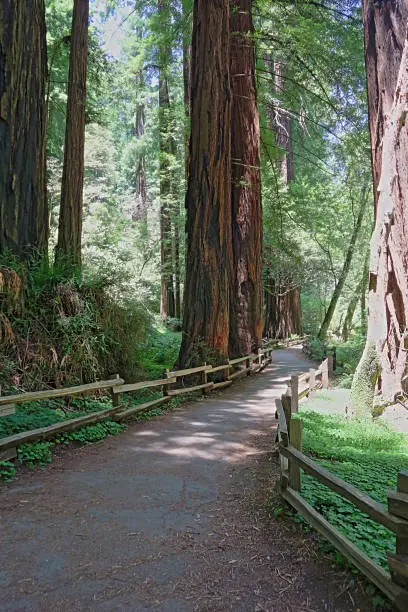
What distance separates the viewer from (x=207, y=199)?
39.0ft

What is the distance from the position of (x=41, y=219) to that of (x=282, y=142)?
20650 mm

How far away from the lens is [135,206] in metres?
30.2

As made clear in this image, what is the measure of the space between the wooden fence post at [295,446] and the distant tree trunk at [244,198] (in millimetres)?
10923

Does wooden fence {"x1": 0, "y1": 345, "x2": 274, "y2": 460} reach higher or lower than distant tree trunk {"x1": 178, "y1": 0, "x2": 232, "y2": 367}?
lower

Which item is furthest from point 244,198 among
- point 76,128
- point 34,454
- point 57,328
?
point 34,454

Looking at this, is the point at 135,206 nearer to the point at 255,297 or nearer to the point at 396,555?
the point at 255,297

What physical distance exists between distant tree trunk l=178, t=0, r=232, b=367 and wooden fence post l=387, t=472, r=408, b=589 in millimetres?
8873

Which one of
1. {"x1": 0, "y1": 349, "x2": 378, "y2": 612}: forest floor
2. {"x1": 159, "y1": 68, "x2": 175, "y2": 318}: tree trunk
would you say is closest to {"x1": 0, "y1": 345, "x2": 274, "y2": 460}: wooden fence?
{"x1": 0, "y1": 349, "x2": 378, "y2": 612}: forest floor

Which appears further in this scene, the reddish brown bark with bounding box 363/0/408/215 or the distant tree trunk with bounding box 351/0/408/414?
the reddish brown bark with bounding box 363/0/408/215

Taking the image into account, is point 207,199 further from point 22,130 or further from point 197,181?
point 22,130

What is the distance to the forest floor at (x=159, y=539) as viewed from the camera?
3090mm

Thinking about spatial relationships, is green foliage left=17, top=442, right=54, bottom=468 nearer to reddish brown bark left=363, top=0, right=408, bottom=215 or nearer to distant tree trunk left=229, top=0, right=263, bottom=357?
reddish brown bark left=363, top=0, right=408, bottom=215

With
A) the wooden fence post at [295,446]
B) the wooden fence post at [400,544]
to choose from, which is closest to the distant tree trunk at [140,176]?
the wooden fence post at [295,446]

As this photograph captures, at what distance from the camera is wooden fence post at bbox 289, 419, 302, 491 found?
4332 millimetres
